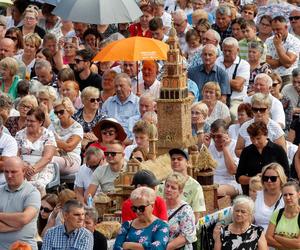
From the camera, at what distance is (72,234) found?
1888 centimetres

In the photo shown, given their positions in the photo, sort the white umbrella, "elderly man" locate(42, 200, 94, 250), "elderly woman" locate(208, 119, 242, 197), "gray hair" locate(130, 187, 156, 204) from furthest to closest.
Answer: the white umbrella < "elderly woman" locate(208, 119, 242, 197) < "elderly man" locate(42, 200, 94, 250) < "gray hair" locate(130, 187, 156, 204)

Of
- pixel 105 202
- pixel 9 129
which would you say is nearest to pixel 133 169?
pixel 105 202

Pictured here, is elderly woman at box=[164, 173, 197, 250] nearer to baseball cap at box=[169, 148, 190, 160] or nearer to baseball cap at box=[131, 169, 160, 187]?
baseball cap at box=[131, 169, 160, 187]

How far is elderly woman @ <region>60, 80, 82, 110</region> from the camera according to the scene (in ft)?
83.7

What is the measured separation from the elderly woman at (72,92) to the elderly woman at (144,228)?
6.69m

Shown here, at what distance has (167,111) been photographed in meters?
22.1

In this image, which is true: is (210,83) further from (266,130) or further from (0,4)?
(0,4)

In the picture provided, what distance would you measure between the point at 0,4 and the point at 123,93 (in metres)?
4.82

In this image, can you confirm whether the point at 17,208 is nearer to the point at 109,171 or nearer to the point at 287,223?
the point at 109,171

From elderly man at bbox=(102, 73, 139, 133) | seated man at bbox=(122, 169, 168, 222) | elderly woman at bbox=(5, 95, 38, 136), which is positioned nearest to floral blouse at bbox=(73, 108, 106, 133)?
elderly woman at bbox=(5, 95, 38, 136)

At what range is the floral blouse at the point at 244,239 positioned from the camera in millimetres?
19438

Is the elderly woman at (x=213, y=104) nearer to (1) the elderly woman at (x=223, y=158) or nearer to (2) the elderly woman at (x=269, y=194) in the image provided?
(1) the elderly woman at (x=223, y=158)

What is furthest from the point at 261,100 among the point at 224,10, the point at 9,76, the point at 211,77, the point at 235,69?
the point at 224,10

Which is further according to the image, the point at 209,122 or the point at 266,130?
the point at 209,122
